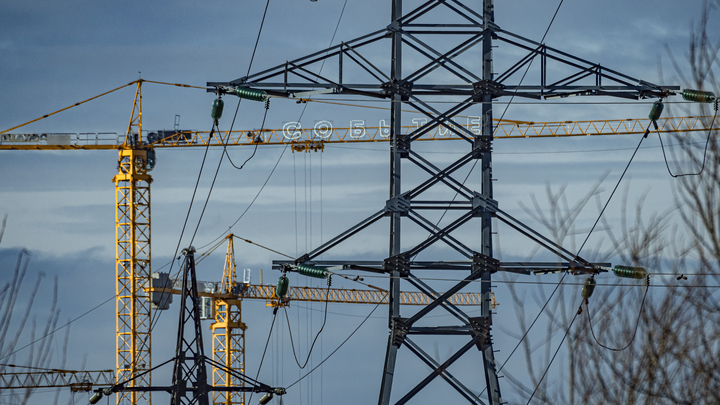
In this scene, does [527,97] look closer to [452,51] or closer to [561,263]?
[452,51]

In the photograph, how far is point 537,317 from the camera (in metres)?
23.8

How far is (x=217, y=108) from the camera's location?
28.6m

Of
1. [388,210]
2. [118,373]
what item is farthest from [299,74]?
[118,373]

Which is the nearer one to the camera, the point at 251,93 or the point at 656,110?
the point at 251,93

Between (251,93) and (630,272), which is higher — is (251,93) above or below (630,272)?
above

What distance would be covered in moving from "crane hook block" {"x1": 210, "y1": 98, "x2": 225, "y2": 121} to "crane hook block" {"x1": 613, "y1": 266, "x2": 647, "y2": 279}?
31.8ft

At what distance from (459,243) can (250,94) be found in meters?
5.75

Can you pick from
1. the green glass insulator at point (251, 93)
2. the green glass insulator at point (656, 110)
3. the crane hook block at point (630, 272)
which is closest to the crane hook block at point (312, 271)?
the green glass insulator at point (251, 93)

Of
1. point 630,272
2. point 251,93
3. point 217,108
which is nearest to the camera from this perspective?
point 630,272

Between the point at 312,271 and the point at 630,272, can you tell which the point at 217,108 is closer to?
the point at 312,271

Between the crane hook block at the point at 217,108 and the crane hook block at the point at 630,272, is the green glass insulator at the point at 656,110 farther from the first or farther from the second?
the crane hook block at the point at 217,108

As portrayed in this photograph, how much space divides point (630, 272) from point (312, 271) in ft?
23.3

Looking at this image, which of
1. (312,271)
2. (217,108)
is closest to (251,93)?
(217,108)

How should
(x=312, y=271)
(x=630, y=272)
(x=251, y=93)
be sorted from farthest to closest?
(x=312, y=271) < (x=251, y=93) < (x=630, y=272)
